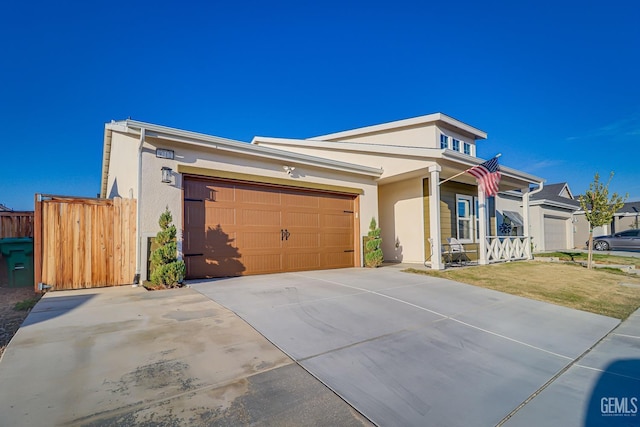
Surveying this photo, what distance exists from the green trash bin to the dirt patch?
0.29 meters

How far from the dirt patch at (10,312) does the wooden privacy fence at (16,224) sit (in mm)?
1338

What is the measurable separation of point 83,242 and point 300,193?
5167 millimetres

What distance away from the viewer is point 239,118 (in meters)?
15.9

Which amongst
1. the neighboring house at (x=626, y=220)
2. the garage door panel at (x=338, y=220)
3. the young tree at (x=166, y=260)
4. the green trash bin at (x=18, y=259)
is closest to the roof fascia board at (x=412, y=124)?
the garage door panel at (x=338, y=220)

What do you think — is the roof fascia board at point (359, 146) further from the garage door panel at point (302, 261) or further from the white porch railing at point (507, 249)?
the white porch railing at point (507, 249)

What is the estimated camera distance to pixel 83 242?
593cm

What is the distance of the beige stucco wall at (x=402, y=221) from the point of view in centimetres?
1052

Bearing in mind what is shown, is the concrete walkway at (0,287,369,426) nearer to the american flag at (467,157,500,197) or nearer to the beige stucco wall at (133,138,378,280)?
the beige stucco wall at (133,138,378,280)

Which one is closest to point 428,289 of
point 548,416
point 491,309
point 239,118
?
point 491,309

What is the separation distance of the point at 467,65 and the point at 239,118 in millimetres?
11449

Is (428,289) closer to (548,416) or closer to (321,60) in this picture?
(548,416)

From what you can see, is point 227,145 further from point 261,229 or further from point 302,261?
point 302,261

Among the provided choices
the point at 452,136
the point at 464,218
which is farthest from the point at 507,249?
the point at 452,136

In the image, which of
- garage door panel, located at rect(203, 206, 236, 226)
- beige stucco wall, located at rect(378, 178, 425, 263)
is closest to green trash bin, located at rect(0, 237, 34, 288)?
garage door panel, located at rect(203, 206, 236, 226)
